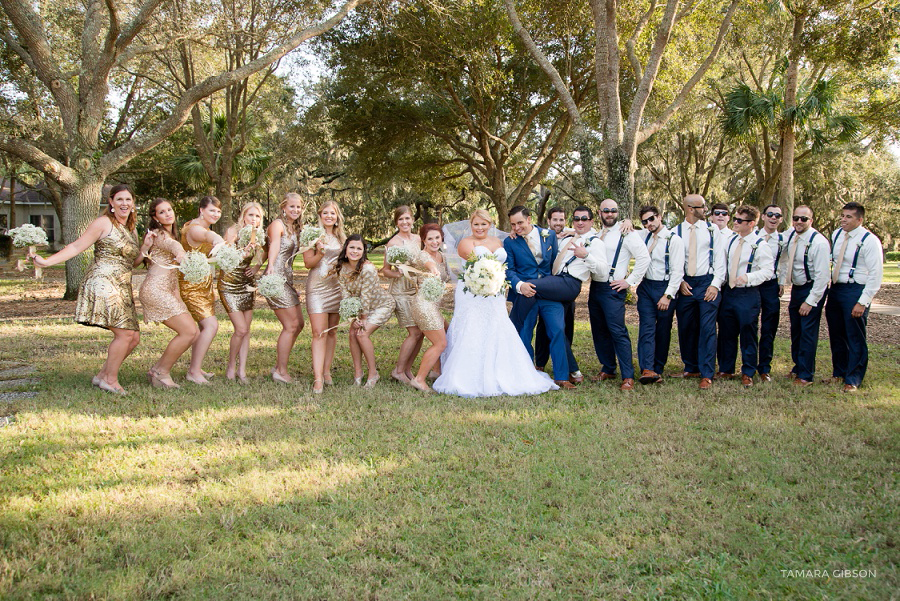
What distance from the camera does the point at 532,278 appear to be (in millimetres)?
7234

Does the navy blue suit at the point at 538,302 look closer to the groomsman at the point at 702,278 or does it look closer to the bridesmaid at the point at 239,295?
the groomsman at the point at 702,278

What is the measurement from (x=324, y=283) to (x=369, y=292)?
1.69 ft

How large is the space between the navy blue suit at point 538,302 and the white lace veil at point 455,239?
0.44 metres

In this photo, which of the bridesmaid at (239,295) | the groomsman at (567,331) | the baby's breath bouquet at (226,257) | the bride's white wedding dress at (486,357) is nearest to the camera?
the baby's breath bouquet at (226,257)

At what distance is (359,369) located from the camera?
720cm

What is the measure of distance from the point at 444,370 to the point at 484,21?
11.7 m

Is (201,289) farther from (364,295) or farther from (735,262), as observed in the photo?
(735,262)

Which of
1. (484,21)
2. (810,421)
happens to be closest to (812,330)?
(810,421)

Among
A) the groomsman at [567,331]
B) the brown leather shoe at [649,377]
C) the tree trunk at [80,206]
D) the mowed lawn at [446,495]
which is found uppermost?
the tree trunk at [80,206]

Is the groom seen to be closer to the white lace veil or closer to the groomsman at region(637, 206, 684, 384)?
the white lace veil

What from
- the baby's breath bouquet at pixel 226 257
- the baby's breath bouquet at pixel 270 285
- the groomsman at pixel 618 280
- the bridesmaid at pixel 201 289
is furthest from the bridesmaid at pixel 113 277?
the groomsman at pixel 618 280

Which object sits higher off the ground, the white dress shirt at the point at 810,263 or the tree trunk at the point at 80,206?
the tree trunk at the point at 80,206

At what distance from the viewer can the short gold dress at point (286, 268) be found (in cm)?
706

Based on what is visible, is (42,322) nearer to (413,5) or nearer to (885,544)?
(413,5)
